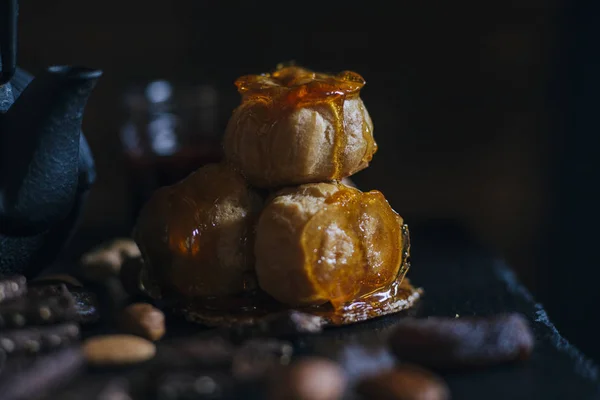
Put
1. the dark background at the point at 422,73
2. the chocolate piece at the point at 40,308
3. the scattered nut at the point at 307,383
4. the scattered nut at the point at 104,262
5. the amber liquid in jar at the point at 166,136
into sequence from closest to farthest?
the scattered nut at the point at 307,383 → the chocolate piece at the point at 40,308 → the scattered nut at the point at 104,262 → the amber liquid in jar at the point at 166,136 → the dark background at the point at 422,73

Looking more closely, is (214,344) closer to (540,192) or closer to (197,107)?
(197,107)

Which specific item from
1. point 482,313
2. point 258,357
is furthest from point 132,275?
point 482,313

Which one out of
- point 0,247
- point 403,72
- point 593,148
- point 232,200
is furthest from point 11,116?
point 593,148

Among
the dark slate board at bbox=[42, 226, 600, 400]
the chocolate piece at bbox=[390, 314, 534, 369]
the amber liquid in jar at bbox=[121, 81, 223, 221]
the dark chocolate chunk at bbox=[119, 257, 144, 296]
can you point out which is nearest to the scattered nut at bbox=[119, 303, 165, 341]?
the dark slate board at bbox=[42, 226, 600, 400]

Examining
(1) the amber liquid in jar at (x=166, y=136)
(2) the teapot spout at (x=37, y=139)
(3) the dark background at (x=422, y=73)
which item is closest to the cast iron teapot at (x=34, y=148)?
(2) the teapot spout at (x=37, y=139)

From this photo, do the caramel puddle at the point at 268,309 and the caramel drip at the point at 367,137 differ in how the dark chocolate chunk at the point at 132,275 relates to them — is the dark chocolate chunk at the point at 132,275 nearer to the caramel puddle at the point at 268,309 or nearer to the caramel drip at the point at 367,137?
the caramel puddle at the point at 268,309
